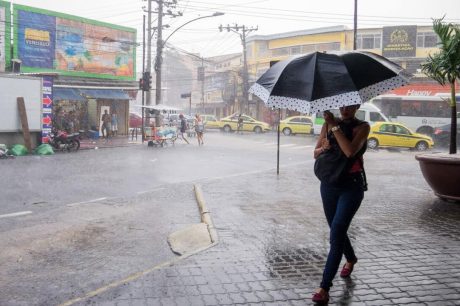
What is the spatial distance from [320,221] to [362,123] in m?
3.23

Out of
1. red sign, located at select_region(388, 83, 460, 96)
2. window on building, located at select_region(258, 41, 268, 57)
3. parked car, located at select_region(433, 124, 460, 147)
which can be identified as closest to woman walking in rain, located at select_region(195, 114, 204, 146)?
red sign, located at select_region(388, 83, 460, 96)

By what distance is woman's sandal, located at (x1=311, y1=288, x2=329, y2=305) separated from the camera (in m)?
3.83

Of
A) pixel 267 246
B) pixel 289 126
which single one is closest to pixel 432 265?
pixel 267 246

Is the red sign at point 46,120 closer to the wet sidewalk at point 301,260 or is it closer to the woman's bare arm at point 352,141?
the wet sidewalk at point 301,260

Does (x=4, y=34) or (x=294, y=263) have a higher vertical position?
(x=4, y=34)

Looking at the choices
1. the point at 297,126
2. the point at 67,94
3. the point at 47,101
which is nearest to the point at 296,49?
the point at 297,126

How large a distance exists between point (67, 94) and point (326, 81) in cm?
2411

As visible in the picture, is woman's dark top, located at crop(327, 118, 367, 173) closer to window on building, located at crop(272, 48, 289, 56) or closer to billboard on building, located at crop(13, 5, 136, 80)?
billboard on building, located at crop(13, 5, 136, 80)

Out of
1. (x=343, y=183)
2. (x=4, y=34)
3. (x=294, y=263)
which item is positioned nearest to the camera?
(x=343, y=183)

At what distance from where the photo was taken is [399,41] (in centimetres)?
4112

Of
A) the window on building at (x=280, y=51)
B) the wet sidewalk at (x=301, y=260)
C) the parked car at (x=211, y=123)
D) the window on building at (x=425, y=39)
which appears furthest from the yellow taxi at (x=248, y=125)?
the wet sidewalk at (x=301, y=260)

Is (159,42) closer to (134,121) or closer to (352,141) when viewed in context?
(134,121)

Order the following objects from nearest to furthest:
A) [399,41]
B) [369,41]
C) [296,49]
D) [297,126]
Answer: [297,126] < [399,41] < [369,41] < [296,49]

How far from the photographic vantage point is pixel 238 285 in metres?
4.30
